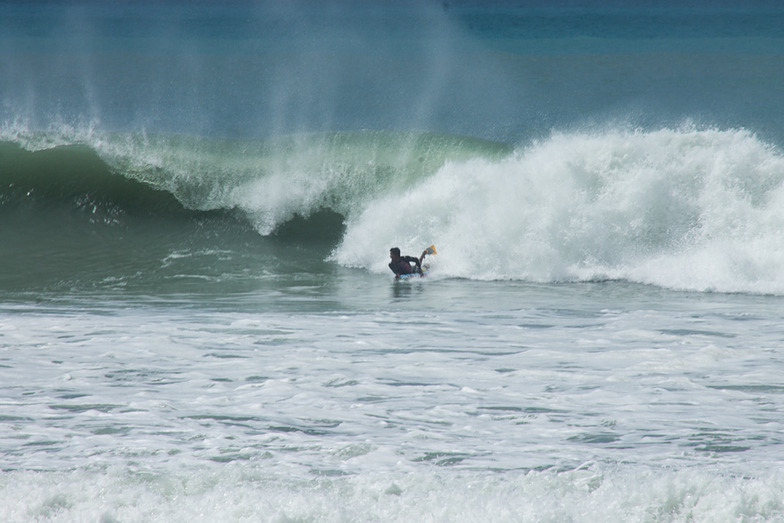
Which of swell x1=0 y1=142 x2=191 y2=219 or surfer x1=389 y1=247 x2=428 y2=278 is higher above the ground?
swell x1=0 y1=142 x2=191 y2=219

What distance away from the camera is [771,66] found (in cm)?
5091

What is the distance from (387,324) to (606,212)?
5610mm

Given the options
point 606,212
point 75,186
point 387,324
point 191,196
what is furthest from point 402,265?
point 75,186

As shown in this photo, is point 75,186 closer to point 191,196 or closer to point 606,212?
point 191,196

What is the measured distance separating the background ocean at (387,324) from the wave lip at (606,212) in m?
0.04

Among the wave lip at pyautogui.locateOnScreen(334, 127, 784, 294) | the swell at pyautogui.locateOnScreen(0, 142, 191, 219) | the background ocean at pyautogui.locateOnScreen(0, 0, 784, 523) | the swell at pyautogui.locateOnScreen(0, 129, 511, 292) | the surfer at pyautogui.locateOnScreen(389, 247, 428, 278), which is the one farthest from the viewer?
the swell at pyautogui.locateOnScreen(0, 142, 191, 219)

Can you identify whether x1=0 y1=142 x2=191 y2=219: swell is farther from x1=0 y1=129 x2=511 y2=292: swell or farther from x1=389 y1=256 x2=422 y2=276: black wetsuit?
x1=389 y1=256 x2=422 y2=276: black wetsuit

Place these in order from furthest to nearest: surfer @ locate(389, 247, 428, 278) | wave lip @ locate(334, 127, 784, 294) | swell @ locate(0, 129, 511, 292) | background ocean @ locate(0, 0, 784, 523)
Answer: swell @ locate(0, 129, 511, 292) < surfer @ locate(389, 247, 428, 278) < wave lip @ locate(334, 127, 784, 294) < background ocean @ locate(0, 0, 784, 523)

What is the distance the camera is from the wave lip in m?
11.6

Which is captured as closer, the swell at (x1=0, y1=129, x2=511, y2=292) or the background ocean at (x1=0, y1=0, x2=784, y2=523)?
the background ocean at (x1=0, y1=0, x2=784, y2=523)

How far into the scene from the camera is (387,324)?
802 centimetres

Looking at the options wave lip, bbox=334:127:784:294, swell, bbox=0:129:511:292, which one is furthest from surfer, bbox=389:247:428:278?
swell, bbox=0:129:511:292

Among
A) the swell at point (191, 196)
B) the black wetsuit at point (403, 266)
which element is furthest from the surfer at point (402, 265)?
the swell at point (191, 196)

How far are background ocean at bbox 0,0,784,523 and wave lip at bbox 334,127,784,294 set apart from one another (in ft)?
0.14
